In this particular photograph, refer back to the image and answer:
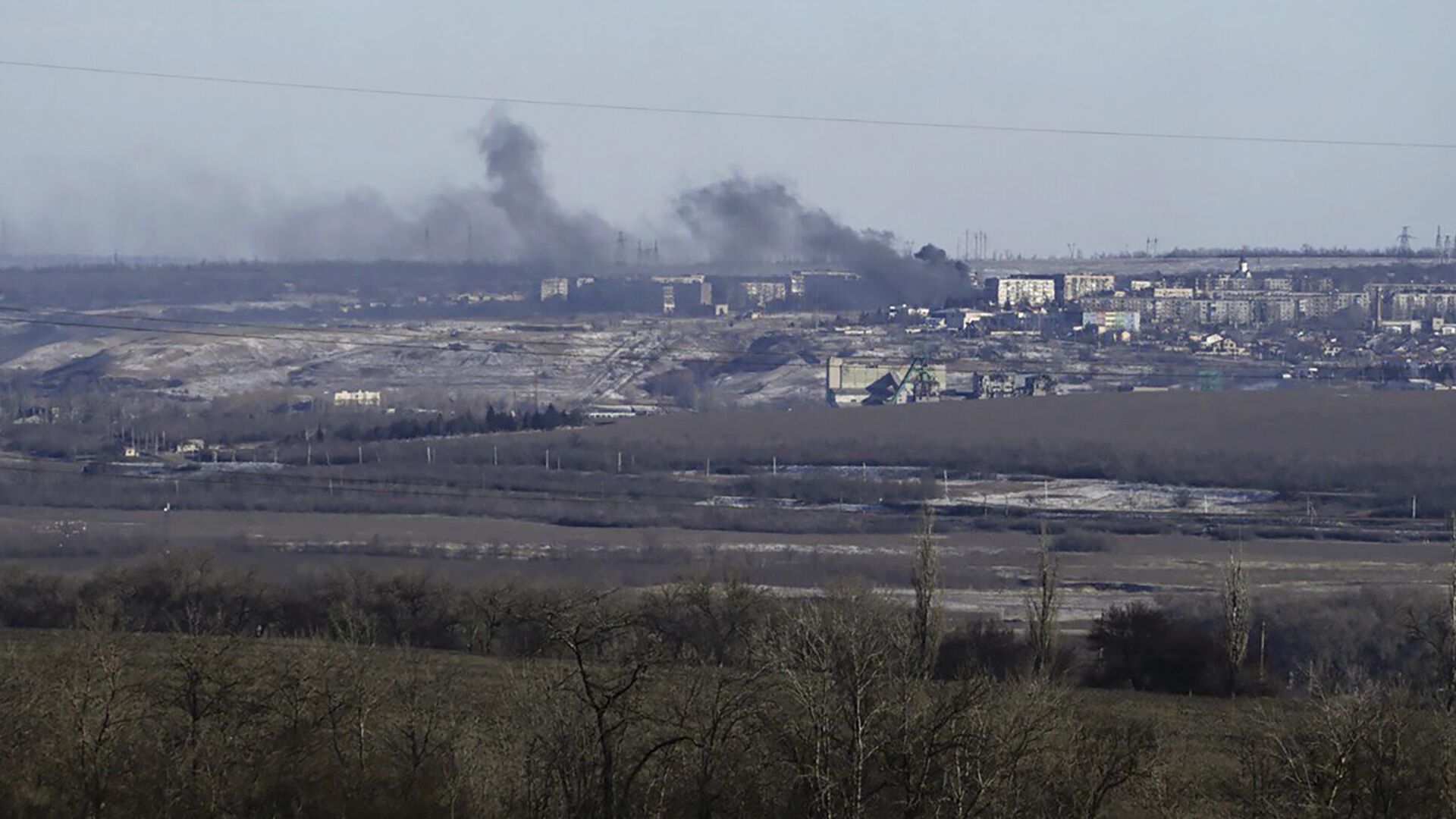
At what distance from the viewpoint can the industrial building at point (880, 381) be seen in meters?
54.3

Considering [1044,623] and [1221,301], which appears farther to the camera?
[1221,301]

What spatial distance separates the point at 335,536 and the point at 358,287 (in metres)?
55.8

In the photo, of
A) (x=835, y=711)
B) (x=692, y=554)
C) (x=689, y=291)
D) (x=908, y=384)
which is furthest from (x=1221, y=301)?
(x=835, y=711)

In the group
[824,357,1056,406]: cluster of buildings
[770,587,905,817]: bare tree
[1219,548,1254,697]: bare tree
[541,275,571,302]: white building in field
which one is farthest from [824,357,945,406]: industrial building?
[770,587,905,817]: bare tree

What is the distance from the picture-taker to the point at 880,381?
56.8 metres

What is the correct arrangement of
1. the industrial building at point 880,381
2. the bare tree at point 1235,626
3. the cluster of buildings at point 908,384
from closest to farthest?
the bare tree at point 1235,626
the cluster of buildings at point 908,384
the industrial building at point 880,381

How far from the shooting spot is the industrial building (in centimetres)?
5434

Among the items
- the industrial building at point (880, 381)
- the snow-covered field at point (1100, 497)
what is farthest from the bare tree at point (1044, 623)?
the industrial building at point (880, 381)

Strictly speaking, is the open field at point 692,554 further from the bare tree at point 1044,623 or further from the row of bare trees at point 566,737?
the row of bare trees at point 566,737

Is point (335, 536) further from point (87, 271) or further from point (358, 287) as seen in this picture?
point (87, 271)

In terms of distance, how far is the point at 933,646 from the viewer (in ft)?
63.2

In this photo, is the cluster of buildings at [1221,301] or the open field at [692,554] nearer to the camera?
the open field at [692,554]

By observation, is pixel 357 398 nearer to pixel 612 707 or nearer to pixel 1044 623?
pixel 1044 623

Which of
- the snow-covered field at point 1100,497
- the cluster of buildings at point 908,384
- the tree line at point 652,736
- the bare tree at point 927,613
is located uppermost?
the tree line at point 652,736
